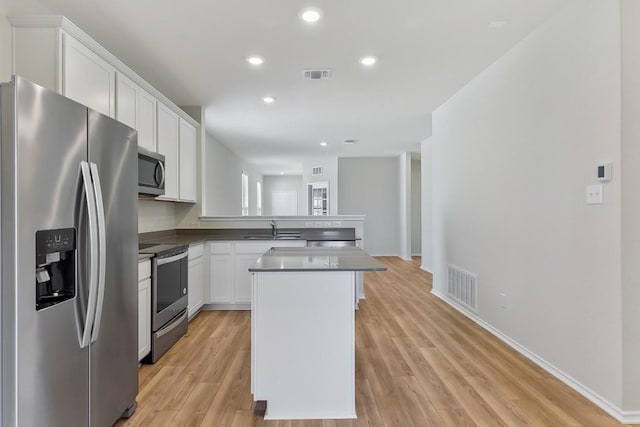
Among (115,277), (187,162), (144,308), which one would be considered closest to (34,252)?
(115,277)

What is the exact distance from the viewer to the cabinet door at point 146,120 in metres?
3.13

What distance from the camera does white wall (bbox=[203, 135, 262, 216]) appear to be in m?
6.70

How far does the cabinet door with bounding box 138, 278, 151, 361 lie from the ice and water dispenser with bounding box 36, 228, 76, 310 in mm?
1112

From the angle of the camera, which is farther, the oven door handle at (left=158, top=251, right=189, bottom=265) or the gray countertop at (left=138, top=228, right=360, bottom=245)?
the gray countertop at (left=138, top=228, right=360, bottom=245)

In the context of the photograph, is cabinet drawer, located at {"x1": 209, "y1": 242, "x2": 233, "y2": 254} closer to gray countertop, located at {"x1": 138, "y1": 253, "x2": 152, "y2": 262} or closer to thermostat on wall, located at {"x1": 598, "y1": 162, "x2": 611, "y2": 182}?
gray countertop, located at {"x1": 138, "y1": 253, "x2": 152, "y2": 262}

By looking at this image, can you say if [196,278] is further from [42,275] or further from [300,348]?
[42,275]

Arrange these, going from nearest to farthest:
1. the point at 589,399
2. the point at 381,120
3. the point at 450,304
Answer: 1. the point at 589,399
2. the point at 450,304
3. the point at 381,120

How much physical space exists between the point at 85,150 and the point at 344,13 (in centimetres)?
194

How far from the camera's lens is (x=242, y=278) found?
441 centimetres

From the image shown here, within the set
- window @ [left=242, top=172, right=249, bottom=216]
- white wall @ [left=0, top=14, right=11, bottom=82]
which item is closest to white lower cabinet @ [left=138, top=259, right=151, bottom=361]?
white wall @ [left=0, top=14, right=11, bottom=82]

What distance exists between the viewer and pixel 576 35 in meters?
2.37

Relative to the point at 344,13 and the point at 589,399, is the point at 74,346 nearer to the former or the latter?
the point at 344,13

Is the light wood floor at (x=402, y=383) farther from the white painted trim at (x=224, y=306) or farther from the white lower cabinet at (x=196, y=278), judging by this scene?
the white painted trim at (x=224, y=306)

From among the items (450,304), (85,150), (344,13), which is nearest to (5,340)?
(85,150)
